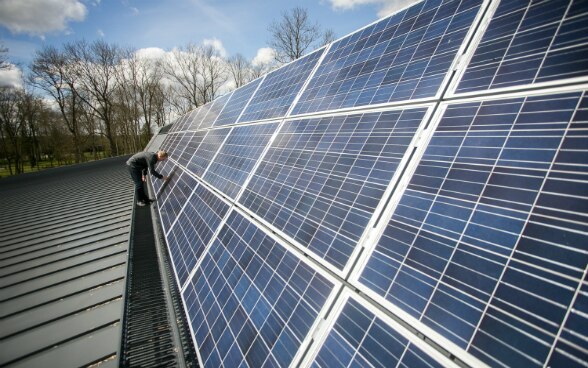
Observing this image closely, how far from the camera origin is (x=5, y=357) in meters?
4.26

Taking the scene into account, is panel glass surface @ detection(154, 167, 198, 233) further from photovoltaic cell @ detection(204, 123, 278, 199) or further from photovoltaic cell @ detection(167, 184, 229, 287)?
photovoltaic cell @ detection(204, 123, 278, 199)

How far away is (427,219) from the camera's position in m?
2.52

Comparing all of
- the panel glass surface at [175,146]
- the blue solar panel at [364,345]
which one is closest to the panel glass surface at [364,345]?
the blue solar panel at [364,345]

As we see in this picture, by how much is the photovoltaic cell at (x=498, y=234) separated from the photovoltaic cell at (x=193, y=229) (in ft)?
11.3

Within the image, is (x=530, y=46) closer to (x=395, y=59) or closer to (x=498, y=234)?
(x=395, y=59)

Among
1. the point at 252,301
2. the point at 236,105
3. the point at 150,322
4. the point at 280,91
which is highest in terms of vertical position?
the point at 280,91

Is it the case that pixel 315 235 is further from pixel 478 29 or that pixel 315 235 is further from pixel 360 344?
pixel 478 29

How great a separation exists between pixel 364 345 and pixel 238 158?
17.2ft

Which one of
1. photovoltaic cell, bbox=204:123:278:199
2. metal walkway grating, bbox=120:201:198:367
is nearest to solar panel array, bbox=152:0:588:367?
metal walkway grating, bbox=120:201:198:367

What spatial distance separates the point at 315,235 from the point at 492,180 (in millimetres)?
1917

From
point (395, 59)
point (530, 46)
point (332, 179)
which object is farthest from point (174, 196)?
point (530, 46)

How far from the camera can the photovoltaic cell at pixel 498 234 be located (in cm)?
166

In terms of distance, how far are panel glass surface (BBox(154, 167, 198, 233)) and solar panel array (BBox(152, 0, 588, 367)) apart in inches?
86.2

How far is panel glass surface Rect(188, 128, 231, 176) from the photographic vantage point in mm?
Answer: 8289
